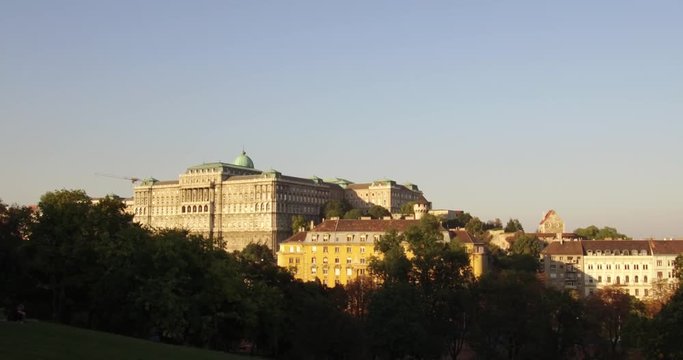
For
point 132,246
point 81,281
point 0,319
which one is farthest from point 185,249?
point 0,319

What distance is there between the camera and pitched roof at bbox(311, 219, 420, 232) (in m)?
123

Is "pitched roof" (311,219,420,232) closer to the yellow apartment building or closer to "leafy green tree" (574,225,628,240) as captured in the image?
the yellow apartment building

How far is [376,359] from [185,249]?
20.0 metres

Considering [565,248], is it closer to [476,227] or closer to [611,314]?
[476,227]

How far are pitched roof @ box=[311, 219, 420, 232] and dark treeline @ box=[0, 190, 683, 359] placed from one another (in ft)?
148

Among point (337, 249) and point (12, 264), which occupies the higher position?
point (337, 249)

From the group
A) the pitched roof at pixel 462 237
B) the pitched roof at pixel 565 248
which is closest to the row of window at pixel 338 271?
the pitched roof at pixel 462 237

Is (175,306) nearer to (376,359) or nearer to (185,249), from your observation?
(185,249)

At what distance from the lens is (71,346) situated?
1428 inches

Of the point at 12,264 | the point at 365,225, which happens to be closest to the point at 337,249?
the point at 365,225

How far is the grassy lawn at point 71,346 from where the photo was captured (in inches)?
1313

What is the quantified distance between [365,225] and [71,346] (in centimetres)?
8936

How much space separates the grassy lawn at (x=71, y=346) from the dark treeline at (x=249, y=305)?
690 centimetres

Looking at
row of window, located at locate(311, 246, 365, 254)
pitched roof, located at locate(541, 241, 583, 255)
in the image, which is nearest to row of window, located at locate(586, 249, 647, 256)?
pitched roof, located at locate(541, 241, 583, 255)
